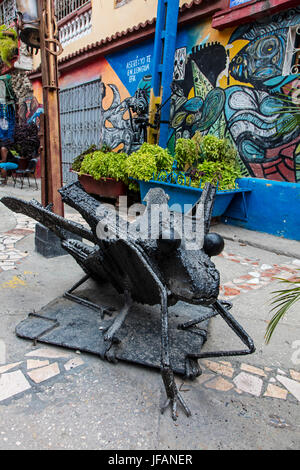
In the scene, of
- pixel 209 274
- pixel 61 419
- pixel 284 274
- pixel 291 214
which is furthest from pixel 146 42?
pixel 61 419

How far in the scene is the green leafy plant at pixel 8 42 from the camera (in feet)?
40.7

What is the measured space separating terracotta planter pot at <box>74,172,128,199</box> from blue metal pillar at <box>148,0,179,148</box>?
4.24 ft

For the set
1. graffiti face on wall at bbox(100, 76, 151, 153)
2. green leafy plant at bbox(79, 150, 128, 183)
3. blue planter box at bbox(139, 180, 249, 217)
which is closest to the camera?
blue planter box at bbox(139, 180, 249, 217)

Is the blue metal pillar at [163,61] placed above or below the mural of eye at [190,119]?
above

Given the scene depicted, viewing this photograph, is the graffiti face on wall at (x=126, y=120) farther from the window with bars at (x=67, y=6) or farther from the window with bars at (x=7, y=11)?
the window with bars at (x=7, y=11)

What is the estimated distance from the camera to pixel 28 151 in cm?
1139

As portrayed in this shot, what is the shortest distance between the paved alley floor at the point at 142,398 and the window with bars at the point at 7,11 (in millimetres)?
14427

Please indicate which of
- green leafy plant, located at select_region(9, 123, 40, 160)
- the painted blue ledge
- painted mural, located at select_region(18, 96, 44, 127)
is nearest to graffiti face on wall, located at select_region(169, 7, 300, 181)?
the painted blue ledge

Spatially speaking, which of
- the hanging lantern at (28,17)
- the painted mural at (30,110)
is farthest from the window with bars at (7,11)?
the hanging lantern at (28,17)

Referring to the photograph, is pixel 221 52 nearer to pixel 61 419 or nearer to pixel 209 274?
pixel 209 274

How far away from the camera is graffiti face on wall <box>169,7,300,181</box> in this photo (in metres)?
5.35

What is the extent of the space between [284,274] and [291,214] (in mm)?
1637

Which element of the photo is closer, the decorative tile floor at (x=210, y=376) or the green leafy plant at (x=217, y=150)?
the decorative tile floor at (x=210, y=376)

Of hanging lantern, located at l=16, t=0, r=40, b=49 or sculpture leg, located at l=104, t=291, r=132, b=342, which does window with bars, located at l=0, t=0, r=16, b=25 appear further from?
sculpture leg, located at l=104, t=291, r=132, b=342
